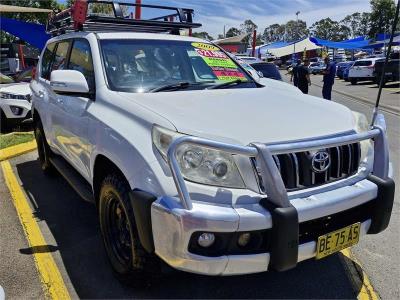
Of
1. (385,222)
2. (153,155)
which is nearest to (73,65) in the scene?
(153,155)

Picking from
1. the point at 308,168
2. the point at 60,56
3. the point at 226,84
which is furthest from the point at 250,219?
the point at 60,56

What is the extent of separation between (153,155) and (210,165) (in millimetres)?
350

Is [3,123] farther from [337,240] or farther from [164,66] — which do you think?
[337,240]

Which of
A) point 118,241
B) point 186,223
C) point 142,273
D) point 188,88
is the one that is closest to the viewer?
point 186,223

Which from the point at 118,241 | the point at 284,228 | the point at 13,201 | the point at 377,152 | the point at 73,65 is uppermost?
the point at 73,65

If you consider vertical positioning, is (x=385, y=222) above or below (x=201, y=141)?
below

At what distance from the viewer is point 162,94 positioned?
3342 mm

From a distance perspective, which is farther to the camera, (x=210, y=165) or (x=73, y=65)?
(x=73, y=65)

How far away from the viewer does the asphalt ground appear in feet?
10.0

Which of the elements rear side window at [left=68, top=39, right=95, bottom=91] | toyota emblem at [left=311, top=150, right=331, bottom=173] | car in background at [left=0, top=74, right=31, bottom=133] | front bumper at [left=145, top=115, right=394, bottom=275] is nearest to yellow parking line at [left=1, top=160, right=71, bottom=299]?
front bumper at [left=145, top=115, right=394, bottom=275]

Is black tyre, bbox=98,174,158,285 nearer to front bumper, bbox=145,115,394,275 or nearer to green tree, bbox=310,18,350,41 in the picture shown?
front bumper, bbox=145,115,394,275

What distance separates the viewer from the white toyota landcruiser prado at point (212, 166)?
2.38 metres

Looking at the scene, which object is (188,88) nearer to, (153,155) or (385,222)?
(153,155)

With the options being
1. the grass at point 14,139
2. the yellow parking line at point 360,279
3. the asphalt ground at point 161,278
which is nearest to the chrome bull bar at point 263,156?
the asphalt ground at point 161,278
